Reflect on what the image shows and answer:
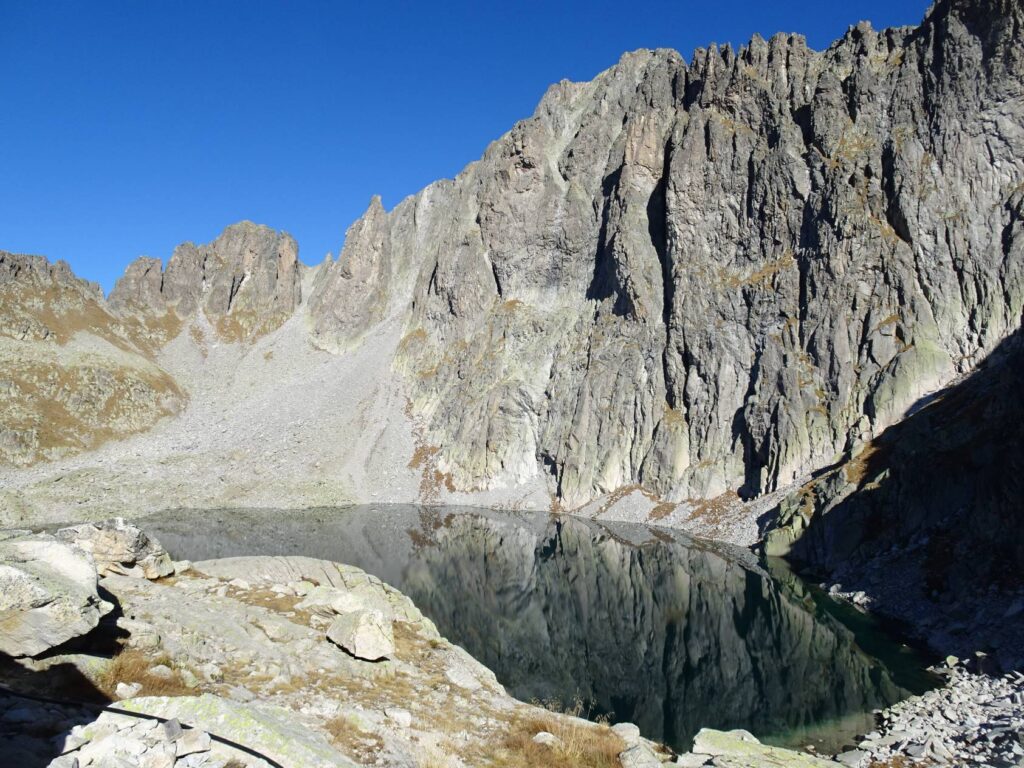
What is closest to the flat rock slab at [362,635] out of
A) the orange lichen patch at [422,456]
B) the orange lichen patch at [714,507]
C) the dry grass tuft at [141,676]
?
the dry grass tuft at [141,676]

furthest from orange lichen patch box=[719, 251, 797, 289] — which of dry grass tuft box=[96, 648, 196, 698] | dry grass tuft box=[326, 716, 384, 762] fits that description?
dry grass tuft box=[96, 648, 196, 698]

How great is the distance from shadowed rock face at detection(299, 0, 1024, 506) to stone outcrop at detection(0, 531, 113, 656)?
262 ft

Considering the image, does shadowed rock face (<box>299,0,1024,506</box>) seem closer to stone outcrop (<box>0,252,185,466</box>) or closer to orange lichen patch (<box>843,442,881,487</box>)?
orange lichen patch (<box>843,442,881,487</box>)

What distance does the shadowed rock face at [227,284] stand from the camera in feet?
590

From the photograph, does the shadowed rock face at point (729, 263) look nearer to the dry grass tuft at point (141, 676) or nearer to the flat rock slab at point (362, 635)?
the flat rock slab at point (362, 635)

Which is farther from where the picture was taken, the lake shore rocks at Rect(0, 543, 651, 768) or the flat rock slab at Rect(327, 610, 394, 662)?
the flat rock slab at Rect(327, 610, 394, 662)

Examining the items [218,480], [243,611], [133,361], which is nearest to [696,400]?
[218,480]

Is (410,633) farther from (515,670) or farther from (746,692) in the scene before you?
(746,692)

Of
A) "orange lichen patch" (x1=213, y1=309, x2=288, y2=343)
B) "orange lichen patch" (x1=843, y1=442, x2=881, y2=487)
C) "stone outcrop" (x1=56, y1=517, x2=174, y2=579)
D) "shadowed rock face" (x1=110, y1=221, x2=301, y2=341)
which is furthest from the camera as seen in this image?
"shadowed rock face" (x1=110, y1=221, x2=301, y2=341)

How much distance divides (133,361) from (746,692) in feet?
493

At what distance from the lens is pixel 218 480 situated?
10075 cm

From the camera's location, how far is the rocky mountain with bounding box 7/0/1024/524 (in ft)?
266

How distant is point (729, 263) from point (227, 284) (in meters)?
150

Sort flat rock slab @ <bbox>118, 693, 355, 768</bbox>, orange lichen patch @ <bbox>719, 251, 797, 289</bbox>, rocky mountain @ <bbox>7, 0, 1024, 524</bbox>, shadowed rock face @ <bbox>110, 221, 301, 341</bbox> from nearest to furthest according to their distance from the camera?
flat rock slab @ <bbox>118, 693, 355, 768</bbox>
rocky mountain @ <bbox>7, 0, 1024, 524</bbox>
orange lichen patch @ <bbox>719, 251, 797, 289</bbox>
shadowed rock face @ <bbox>110, 221, 301, 341</bbox>
